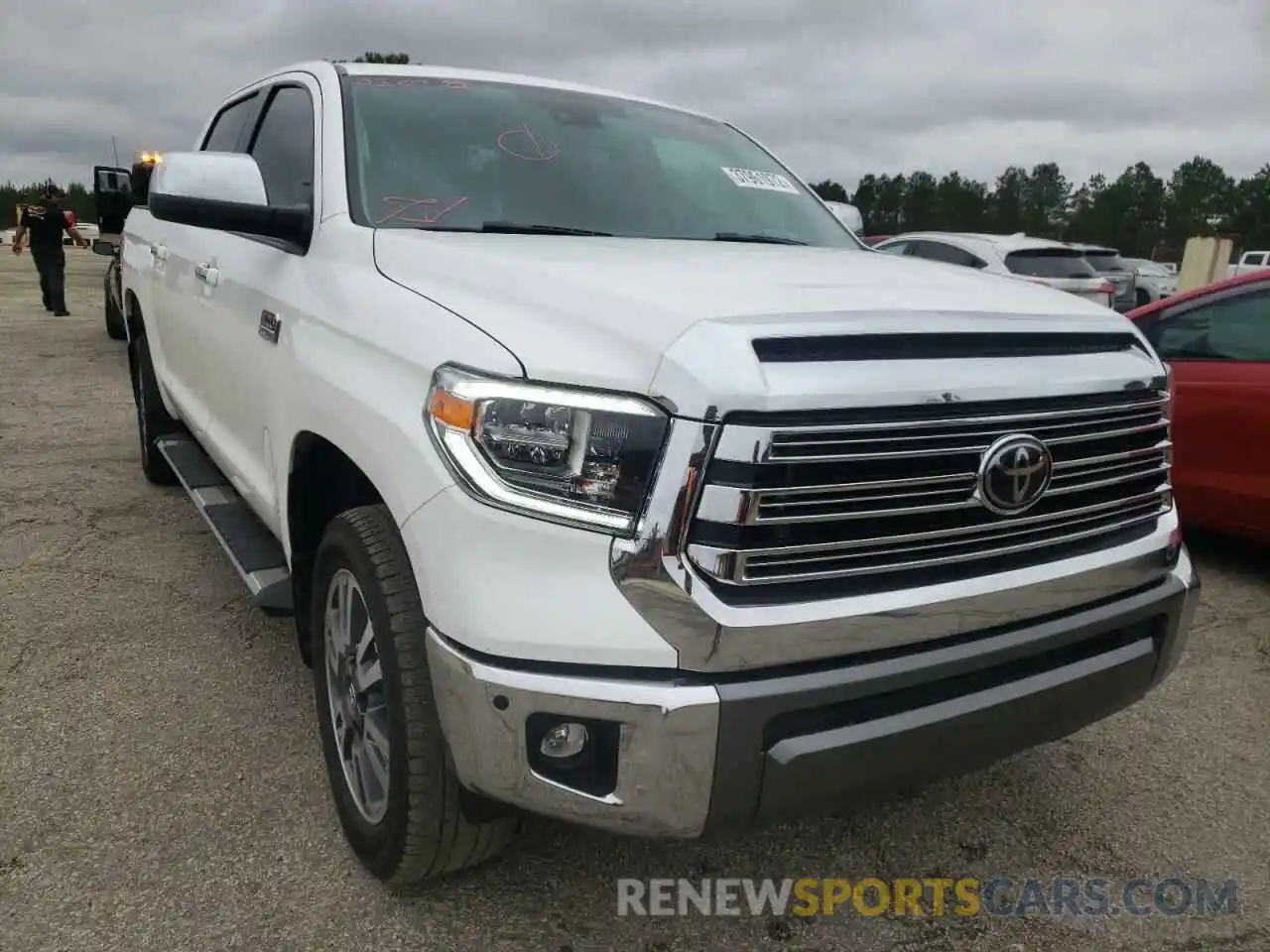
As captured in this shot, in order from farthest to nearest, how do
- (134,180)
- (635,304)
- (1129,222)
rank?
(1129,222), (134,180), (635,304)

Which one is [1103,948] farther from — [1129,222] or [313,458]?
[1129,222]

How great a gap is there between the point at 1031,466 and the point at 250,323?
2.09m

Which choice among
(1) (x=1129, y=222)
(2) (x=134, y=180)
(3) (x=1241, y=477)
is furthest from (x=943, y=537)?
(1) (x=1129, y=222)

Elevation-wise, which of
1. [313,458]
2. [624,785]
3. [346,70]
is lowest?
[624,785]

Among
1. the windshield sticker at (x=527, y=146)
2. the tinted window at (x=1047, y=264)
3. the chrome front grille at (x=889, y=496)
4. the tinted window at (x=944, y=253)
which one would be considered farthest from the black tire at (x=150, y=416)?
the tinted window at (x=1047, y=264)

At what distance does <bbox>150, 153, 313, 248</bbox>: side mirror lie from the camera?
2445 mm

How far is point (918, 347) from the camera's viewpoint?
1.77 meters

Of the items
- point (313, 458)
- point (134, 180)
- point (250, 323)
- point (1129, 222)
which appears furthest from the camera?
point (1129, 222)

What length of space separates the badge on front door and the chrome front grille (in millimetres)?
1464

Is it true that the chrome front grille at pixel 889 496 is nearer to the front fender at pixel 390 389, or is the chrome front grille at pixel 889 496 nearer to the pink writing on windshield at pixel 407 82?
the front fender at pixel 390 389

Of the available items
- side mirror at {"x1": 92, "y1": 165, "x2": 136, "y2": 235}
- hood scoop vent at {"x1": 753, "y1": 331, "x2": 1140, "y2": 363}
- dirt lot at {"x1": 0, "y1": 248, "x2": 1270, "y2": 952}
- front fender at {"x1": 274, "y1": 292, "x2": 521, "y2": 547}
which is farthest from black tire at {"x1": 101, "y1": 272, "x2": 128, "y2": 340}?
hood scoop vent at {"x1": 753, "y1": 331, "x2": 1140, "y2": 363}

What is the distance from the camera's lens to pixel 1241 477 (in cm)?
414

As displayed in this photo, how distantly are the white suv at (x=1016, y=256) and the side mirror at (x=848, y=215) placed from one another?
626 cm

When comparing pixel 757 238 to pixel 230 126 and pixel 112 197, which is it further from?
pixel 112 197
